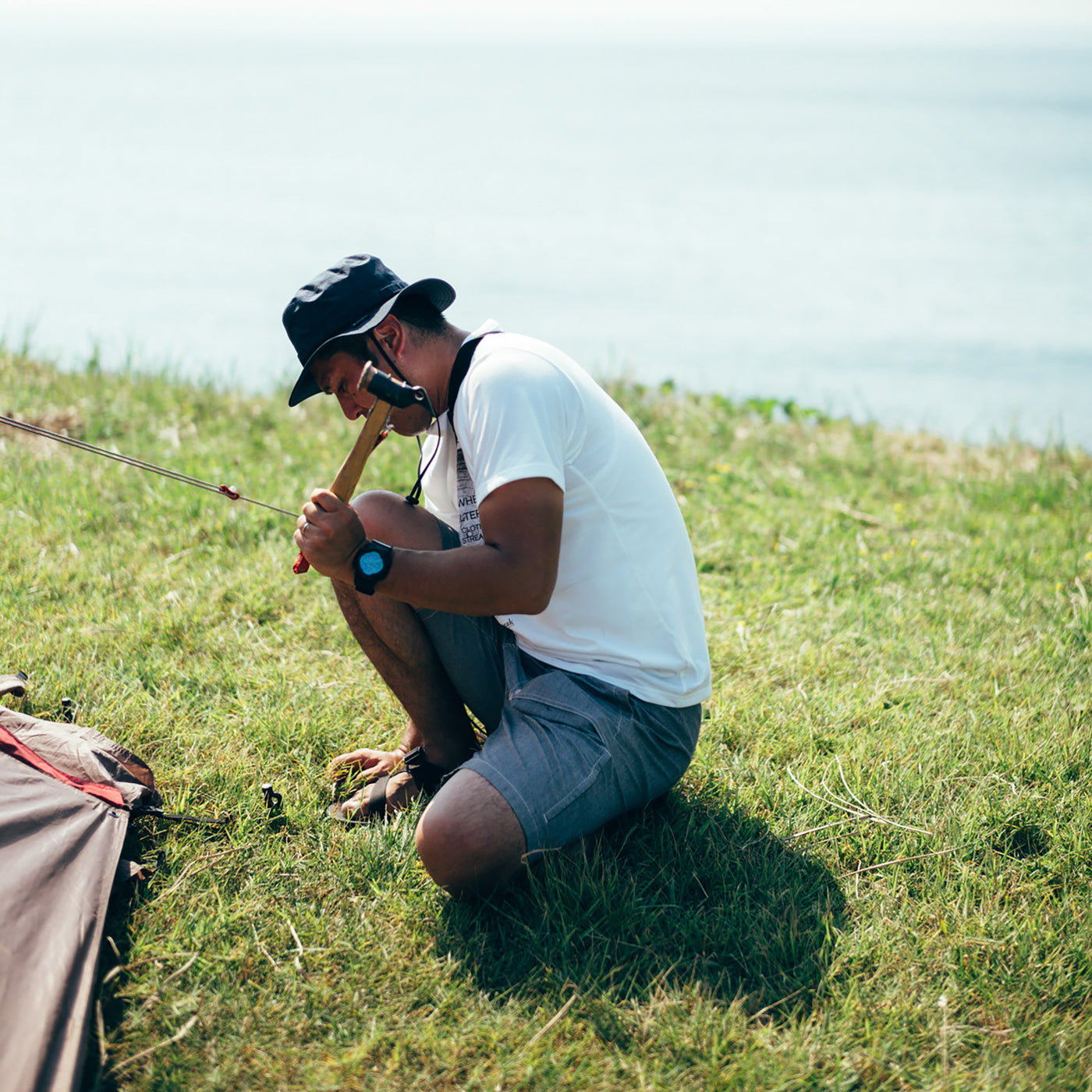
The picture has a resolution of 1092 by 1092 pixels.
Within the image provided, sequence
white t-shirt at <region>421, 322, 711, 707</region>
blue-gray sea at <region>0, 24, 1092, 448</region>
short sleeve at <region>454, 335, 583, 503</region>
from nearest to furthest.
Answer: short sleeve at <region>454, 335, 583, 503</region> < white t-shirt at <region>421, 322, 711, 707</region> < blue-gray sea at <region>0, 24, 1092, 448</region>

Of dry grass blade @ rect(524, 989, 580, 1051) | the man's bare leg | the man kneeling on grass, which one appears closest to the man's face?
the man kneeling on grass

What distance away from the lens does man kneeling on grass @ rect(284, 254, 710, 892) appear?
91.1 inches

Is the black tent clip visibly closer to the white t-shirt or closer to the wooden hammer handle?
the wooden hammer handle

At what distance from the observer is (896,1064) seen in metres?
2.08

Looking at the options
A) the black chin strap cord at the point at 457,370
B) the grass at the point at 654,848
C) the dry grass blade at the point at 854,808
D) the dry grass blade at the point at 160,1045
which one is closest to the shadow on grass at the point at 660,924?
the grass at the point at 654,848

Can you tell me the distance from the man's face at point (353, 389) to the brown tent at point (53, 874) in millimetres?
1052

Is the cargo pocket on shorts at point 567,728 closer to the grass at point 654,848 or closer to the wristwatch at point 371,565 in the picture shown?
the grass at point 654,848

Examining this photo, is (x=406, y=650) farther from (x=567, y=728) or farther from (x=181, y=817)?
(x=181, y=817)

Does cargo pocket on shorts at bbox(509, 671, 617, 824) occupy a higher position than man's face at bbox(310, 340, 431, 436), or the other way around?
man's face at bbox(310, 340, 431, 436)

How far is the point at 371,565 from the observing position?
7.89ft

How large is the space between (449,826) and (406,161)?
63.9ft

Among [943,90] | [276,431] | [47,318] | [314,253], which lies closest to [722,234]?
[314,253]

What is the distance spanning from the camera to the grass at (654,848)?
2.10 metres

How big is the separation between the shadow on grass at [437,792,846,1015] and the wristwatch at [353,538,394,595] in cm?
74
